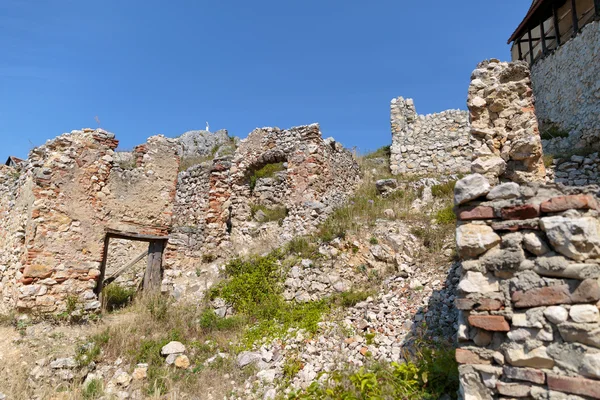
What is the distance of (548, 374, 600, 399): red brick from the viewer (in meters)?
2.59

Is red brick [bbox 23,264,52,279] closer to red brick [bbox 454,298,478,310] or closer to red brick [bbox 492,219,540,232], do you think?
red brick [bbox 454,298,478,310]

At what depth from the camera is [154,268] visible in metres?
9.85

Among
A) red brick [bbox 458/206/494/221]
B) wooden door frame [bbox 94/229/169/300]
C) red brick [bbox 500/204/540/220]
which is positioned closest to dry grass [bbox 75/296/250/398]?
wooden door frame [bbox 94/229/169/300]

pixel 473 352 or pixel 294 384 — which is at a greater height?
pixel 473 352

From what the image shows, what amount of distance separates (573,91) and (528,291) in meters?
16.3

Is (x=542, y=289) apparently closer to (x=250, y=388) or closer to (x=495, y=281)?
(x=495, y=281)

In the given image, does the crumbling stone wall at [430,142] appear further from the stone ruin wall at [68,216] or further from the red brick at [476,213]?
the red brick at [476,213]

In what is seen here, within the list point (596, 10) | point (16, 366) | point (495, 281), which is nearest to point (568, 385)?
point (495, 281)

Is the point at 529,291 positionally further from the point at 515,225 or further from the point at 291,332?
the point at 291,332

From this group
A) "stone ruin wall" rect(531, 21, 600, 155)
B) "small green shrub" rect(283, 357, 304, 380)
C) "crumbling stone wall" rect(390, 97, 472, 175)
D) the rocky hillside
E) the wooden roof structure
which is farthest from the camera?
the wooden roof structure

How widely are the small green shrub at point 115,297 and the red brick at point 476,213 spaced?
8381 millimetres

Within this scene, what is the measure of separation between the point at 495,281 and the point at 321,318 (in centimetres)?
384

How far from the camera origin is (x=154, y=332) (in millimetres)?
7004

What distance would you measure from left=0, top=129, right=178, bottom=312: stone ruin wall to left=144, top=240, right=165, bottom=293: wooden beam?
405 millimetres
